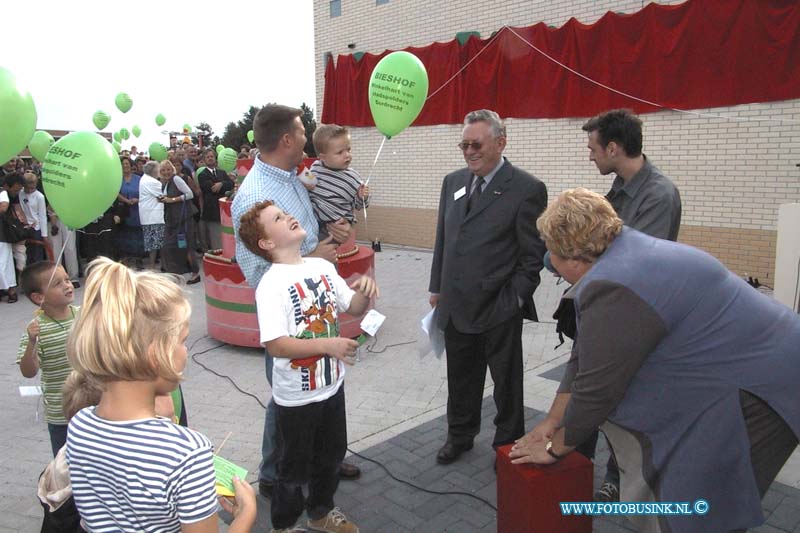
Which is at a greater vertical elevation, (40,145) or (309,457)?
(40,145)

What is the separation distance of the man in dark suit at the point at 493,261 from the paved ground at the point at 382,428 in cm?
35

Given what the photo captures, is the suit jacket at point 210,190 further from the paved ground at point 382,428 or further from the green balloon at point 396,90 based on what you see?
the green balloon at point 396,90

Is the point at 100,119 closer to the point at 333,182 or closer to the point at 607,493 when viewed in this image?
the point at 333,182

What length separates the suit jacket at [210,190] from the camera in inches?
413

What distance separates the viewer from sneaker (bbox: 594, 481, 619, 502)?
126 inches

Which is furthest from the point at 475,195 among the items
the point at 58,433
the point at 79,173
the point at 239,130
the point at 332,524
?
the point at 239,130

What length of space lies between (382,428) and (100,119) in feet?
52.4

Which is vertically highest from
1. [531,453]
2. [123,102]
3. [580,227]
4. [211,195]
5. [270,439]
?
[123,102]

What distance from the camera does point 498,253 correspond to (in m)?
3.50

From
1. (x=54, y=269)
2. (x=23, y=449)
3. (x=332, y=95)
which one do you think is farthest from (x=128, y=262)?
(x=54, y=269)

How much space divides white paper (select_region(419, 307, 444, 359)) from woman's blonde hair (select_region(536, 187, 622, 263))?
6.02 feet

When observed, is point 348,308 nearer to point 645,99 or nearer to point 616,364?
point 616,364

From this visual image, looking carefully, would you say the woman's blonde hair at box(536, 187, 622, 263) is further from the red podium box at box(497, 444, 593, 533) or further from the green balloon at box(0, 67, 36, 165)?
the green balloon at box(0, 67, 36, 165)

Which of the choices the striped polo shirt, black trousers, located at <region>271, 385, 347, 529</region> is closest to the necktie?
black trousers, located at <region>271, 385, 347, 529</region>
